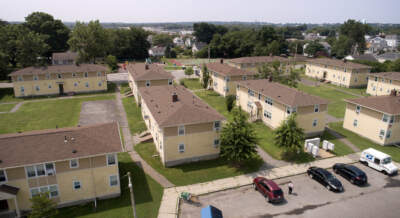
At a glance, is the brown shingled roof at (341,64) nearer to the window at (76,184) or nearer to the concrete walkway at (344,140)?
the concrete walkway at (344,140)

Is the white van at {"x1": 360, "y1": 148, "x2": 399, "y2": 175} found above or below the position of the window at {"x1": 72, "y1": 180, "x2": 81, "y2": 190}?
below

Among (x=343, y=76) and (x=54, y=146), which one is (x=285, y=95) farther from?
(x=343, y=76)

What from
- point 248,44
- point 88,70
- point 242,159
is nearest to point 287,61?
point 248,44

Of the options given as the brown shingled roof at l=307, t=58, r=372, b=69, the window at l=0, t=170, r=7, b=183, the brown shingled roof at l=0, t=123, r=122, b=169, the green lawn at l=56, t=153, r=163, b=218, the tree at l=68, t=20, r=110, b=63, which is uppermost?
the tree at l=68, t=20, r=110, b=63

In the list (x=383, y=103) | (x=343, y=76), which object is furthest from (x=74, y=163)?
(x=343, y=76)

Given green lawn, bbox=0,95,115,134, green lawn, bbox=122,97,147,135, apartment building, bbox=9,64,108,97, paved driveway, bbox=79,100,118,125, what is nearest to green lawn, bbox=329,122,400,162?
green lawn, bbox=122,97,147,135

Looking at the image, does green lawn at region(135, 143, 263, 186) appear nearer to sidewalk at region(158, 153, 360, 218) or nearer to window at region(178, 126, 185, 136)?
sidewalk at region(158, 153, 360, 218)

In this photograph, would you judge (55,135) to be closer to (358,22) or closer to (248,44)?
(248,44)
